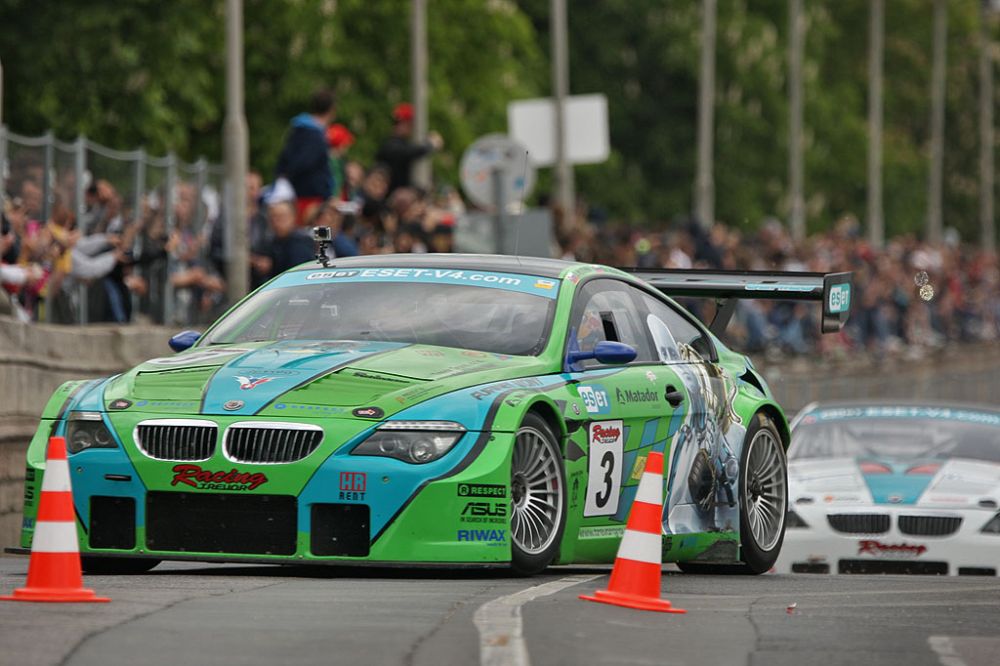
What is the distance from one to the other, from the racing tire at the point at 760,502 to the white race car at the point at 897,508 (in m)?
2.71

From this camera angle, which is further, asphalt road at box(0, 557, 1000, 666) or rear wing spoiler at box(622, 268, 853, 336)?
rear wing spoiler at box(622, 268, 853, 336)

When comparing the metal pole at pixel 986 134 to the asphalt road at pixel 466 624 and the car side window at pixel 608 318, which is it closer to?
the car side window at pixel 608 318

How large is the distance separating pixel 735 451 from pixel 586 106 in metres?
20.4

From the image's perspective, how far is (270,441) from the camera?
34.2 feet

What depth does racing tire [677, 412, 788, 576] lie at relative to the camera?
12992mm

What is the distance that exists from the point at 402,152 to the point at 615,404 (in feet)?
41.5

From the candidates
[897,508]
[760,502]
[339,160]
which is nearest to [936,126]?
[339,160]

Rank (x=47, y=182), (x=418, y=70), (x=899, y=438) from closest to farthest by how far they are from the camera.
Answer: (x=899, y=438), (x=47, y=182), (x=418, y=70)

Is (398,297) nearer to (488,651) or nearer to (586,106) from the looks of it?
(488,651)

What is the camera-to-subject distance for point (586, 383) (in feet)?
37.7

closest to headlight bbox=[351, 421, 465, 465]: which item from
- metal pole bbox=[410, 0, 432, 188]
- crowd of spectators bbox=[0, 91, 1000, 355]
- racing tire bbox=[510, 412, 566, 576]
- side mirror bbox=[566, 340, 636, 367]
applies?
racing tire bbox=[510, 412, 566, 576]

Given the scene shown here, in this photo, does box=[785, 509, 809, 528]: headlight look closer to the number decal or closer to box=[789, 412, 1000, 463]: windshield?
box=[789, 412, 1000, 463]: windshield

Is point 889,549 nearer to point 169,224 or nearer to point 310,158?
point 310,158

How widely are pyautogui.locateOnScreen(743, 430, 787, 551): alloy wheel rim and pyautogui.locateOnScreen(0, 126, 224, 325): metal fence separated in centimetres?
619
